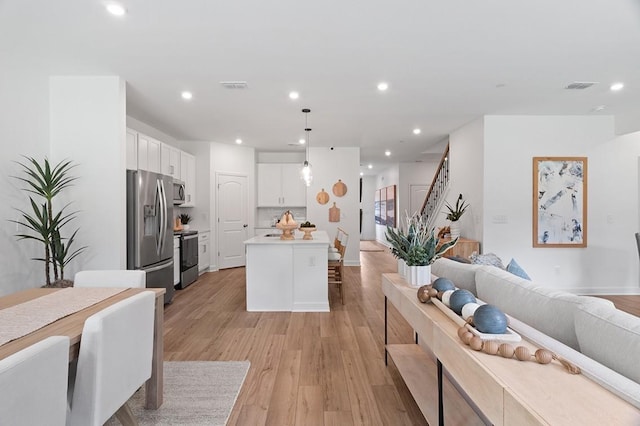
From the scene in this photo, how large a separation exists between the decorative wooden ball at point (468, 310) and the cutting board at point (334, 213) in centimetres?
591

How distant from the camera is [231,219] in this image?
6.99 m

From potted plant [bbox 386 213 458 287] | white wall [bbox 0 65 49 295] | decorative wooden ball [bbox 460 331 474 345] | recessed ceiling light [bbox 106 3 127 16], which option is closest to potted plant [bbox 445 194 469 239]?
potted plant [bbox 386 213 458 287]

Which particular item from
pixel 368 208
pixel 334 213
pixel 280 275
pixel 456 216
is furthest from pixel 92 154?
pixel 368 208

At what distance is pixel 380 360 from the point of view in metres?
2.68

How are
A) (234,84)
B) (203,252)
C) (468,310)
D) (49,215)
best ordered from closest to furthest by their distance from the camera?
(468,310)
(49,215)
(234,84)
(203,252)

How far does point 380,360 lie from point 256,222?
18.0 ft

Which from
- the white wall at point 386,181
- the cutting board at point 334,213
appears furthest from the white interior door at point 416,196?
the cutting board at point 334,213

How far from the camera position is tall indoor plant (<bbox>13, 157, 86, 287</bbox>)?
9.82 feet

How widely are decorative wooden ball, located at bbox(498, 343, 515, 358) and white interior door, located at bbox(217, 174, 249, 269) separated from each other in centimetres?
631

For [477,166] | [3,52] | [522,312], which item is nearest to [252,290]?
[522,312]

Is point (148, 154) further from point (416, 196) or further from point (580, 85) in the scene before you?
point (416, 196)

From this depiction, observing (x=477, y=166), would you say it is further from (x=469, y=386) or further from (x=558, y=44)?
(x=469, y=386)

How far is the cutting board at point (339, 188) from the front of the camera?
739 cm

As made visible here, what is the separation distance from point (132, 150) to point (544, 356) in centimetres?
465
